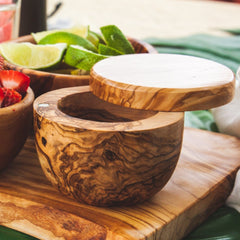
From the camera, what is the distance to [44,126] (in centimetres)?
44

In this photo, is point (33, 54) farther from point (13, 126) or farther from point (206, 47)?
point (206, 47)

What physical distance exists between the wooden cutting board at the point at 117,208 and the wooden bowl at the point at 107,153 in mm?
18

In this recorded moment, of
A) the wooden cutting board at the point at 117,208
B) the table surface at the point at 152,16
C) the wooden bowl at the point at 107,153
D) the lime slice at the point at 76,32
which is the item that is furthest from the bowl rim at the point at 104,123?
the table surface at the point at 152,16

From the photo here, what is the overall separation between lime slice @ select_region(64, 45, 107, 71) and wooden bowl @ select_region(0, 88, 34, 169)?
0.27 ft

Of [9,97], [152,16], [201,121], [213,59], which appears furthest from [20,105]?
[152,16]

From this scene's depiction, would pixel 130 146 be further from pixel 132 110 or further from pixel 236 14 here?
pixel 236 14

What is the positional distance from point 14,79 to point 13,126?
6 cm

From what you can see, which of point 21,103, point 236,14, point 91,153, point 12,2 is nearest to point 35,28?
point 12,2

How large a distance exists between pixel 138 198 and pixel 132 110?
114mm

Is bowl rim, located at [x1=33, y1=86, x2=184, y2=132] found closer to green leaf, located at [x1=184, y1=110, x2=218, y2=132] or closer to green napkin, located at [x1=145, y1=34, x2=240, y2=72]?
green leaf, located at [x1=184, y1=110, x2=218, y2=132]

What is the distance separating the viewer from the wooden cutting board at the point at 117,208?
437 mm

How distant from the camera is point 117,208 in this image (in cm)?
47

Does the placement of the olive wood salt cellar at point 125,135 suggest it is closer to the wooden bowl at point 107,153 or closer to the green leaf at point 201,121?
the wooden bowl at point 107,153

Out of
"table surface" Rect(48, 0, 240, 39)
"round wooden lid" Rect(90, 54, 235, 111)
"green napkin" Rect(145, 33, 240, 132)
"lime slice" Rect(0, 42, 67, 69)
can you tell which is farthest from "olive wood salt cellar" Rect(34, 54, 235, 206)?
"table surface" Rect(48, 0, 240, 39)
